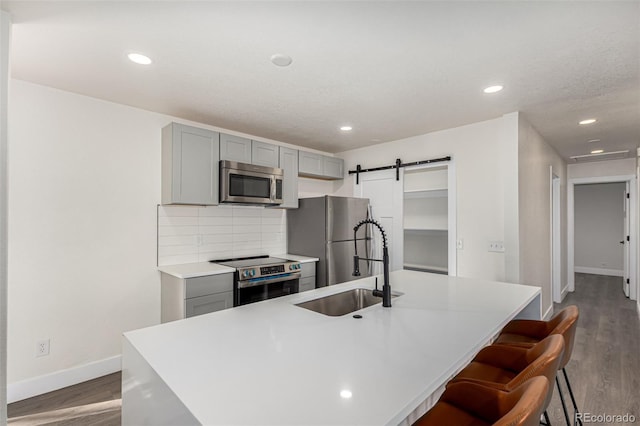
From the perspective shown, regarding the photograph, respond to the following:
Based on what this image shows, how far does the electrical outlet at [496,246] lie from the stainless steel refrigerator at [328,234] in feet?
5.09

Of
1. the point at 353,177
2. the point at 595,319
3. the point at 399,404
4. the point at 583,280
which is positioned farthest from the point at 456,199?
the point at 583,280

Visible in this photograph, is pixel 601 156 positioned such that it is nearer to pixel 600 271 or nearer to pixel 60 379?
pixel 600 271

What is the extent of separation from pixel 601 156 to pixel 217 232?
6255 millimetres

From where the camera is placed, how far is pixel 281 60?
2.11 metres

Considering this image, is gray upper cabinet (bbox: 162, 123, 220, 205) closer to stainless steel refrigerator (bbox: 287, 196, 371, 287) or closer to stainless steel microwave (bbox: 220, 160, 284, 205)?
stainless steel microwave (bbox: 220, 160, 284, 205)

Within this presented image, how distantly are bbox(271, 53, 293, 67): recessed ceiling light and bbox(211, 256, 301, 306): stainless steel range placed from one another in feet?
A: 6.17

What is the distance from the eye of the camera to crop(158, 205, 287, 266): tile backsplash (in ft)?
10.6

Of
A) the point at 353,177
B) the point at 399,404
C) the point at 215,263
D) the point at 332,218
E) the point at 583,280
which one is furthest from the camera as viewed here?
the point at 583,280

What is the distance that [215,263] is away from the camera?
3.41 m

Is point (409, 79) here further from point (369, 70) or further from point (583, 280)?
point (583, 280)

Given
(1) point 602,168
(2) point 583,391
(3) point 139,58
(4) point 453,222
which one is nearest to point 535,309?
(2) point 583,391

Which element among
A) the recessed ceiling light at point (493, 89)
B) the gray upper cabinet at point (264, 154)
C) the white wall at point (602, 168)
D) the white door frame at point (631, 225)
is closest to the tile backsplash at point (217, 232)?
the gray upper cabinet at point (264, 154)

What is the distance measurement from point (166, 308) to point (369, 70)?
279 centimetres

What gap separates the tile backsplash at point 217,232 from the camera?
3.25 meters
